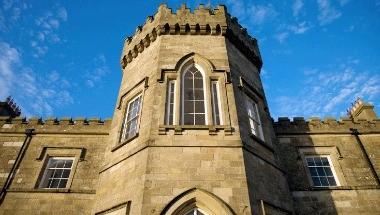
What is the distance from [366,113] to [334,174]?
4.84 meters

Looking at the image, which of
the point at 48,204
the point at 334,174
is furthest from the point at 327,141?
the point at 48,204

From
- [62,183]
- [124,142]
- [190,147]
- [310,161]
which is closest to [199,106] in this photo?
[190,147]

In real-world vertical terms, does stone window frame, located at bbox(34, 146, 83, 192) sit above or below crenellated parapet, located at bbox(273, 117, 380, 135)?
below

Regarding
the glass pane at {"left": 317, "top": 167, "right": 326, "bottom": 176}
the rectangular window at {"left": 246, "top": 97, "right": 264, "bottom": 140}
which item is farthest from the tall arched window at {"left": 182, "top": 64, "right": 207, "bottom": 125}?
the glass pane at {"left": 317, "top": 167, "right": 326, "bottom": 176}

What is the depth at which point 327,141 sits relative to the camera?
473 inches

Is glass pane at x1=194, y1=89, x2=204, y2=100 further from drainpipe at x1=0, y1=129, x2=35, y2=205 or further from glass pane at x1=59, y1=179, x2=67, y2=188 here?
drainpipe at x1=0, y1=129, x2=35, y2=205

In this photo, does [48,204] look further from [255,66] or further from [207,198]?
[255,66]

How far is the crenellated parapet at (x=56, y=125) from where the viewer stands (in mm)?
12078

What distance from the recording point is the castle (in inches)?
286

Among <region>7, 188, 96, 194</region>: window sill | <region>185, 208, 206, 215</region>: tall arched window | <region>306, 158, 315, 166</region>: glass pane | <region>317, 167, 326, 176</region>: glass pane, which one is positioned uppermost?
<region>306, 158, 315, 166</region>: glass pane

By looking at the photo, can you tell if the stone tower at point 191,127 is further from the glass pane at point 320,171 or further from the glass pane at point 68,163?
the glass pane at point 320,171

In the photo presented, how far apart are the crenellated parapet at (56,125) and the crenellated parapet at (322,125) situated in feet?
22.7

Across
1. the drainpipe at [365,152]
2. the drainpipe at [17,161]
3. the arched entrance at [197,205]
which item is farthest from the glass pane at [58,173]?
the drainpipe at [365,152]

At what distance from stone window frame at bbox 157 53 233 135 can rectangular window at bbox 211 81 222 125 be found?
10 cm
